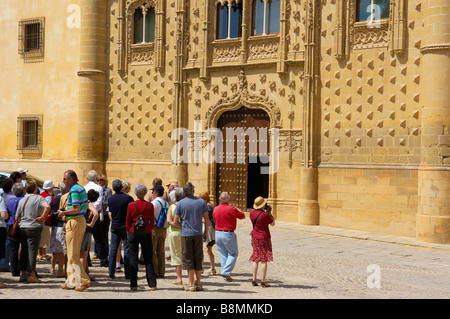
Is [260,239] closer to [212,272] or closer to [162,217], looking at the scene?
[212,272]

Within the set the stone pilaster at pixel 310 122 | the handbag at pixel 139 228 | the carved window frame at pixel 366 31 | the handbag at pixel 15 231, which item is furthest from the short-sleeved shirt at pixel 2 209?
the carved window frame at pixel 366 31

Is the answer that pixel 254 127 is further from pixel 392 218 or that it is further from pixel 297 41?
pixel 392 218

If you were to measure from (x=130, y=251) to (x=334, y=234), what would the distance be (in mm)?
8875

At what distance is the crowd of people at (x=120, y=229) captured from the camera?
10.2 metres

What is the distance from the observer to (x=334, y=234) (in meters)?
17.8

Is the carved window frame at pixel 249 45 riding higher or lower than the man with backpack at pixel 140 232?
higher

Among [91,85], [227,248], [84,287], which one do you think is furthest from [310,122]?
[84,287]

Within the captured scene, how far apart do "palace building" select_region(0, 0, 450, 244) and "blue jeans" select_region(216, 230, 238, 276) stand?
301 inches

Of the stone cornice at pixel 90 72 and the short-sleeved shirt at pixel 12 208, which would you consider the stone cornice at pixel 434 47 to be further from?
the stone cornice at pixel 90 72

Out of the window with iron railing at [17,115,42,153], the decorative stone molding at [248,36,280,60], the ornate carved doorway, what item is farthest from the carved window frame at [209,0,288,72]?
the window with iron railing at [17,115,42,153]

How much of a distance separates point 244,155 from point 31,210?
11.3 m

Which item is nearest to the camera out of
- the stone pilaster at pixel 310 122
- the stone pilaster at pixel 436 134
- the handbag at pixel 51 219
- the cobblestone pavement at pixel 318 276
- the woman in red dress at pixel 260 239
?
the cobblestone pavement at pixel 318 276

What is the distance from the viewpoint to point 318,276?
1171 cm

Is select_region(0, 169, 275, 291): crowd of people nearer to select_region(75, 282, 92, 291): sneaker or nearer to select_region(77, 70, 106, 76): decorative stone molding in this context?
select_region(75, 282, 92, 291): sneaker
